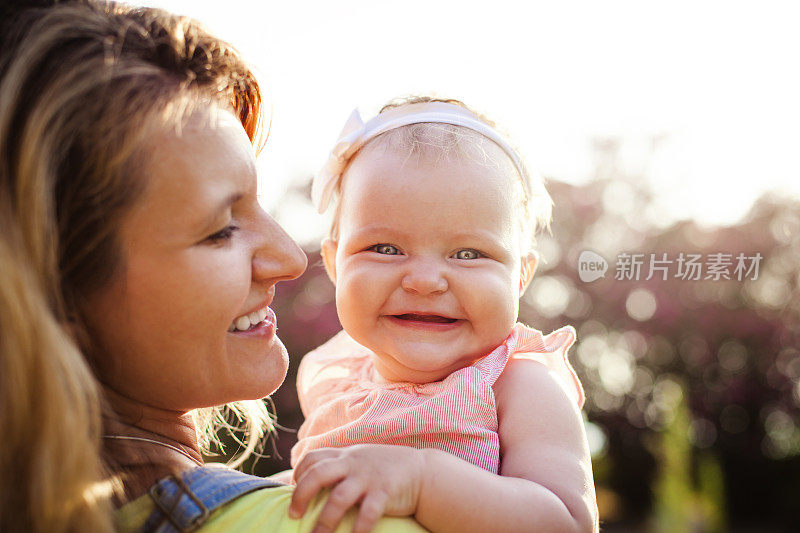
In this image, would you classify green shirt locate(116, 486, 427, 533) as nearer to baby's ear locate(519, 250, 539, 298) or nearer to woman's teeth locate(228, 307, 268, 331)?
woman's teeth locate(228, 307, 268, 331)

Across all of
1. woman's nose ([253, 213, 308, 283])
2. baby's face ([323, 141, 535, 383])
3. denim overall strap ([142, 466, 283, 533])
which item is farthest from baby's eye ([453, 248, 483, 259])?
denim overall strap ([142, 466, 283, 533])

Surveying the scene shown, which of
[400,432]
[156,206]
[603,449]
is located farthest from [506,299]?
[603,449]

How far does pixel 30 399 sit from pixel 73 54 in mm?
713

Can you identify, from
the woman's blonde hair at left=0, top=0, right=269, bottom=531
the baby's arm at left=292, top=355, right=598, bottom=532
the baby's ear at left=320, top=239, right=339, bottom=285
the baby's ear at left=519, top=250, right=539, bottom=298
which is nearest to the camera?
the woman's blonde hair at left=0, top=0, right=269, bottom=531

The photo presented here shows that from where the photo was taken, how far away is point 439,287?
212cm

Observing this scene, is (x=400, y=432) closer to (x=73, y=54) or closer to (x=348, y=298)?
(x=348, y=298)

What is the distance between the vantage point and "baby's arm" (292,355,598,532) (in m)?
1.50

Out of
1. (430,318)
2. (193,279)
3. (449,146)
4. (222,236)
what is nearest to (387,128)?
(449,146)

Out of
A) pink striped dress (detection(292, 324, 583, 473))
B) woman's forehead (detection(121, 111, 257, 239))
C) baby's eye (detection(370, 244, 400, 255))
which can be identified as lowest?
pink striped dress (detection(292, 324, 583, 473))

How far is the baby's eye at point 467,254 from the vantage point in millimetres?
2215

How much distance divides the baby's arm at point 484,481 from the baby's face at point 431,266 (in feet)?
1.02

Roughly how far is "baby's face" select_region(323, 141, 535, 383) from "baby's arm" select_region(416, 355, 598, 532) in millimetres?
186

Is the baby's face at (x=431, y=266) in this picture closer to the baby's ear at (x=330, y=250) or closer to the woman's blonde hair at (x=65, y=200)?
the baby's ear at (x=330, y=250)

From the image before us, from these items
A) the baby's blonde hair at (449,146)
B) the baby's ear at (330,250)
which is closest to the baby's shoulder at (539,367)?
the baby's blonde hair at (449,146)
